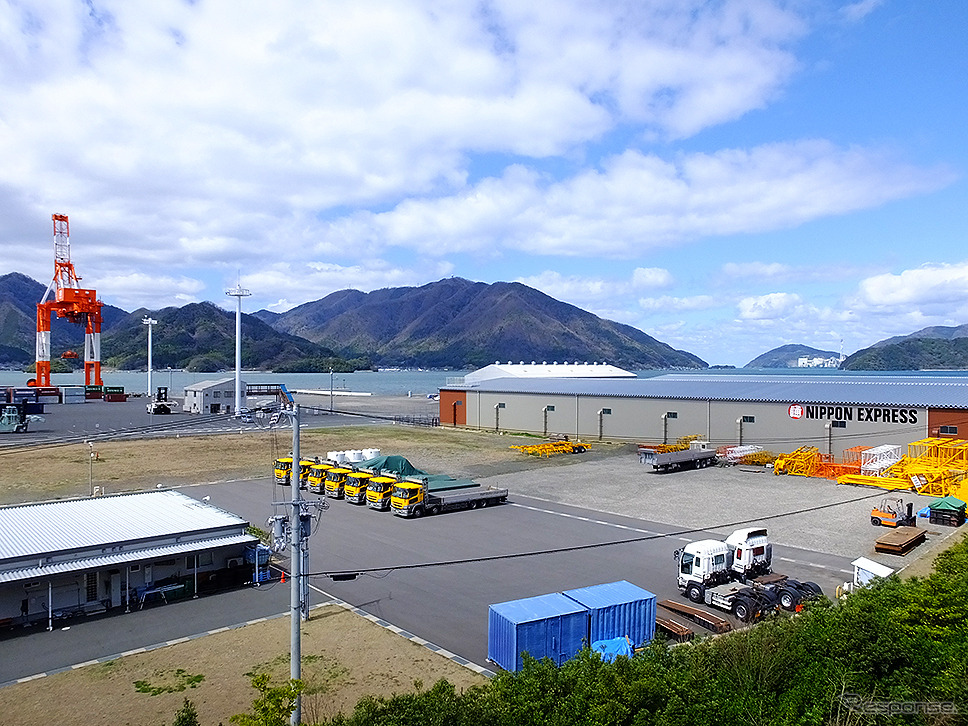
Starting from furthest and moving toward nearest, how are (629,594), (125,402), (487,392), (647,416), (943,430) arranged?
(125,402) < (487,392) < (647,416) < (943,430) < (629,594)

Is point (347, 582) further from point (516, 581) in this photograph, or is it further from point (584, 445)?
point (584, 445)

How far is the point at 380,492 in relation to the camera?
31.2m

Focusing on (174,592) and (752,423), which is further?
(752,423)

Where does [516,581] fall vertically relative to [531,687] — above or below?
below

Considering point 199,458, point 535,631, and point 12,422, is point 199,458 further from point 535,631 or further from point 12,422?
point 535,631

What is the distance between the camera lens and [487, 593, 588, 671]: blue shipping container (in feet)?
47.9

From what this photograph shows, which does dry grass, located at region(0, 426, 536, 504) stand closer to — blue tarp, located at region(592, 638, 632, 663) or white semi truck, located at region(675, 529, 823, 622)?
white semi truck, located at region(675, 529, 823, 622)

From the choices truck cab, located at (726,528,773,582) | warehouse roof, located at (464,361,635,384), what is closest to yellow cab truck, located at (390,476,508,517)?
truck cab, located at (726,528,773,582)

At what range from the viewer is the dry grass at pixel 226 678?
13.1 metres

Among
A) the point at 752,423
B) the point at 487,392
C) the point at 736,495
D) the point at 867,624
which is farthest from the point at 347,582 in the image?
the point at 487,392

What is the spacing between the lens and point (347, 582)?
21.1 m

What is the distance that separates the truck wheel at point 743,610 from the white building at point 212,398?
76.9 meters

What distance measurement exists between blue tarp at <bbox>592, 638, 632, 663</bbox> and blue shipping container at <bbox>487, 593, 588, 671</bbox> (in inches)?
16.1

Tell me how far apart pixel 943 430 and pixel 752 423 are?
1143cm
